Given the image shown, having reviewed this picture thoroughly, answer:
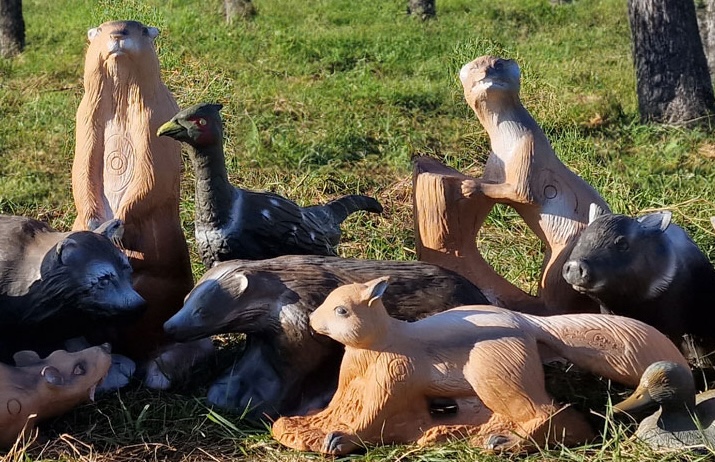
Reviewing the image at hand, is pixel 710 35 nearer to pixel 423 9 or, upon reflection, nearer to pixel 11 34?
pixel 423 9

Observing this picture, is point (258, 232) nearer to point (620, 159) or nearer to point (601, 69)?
point (620, 159)

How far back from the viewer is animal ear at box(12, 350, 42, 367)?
8.86 ft

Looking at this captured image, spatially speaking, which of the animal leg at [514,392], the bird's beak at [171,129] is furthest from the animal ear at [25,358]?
the animal leg at [514,392]

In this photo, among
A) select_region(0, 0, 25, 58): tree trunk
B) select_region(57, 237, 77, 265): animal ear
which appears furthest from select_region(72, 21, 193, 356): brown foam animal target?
select_region(0, 0, 25, 58): tree trunk

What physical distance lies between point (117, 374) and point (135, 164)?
704mm

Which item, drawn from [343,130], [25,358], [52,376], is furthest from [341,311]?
[343,130]

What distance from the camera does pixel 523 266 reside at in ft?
13.5

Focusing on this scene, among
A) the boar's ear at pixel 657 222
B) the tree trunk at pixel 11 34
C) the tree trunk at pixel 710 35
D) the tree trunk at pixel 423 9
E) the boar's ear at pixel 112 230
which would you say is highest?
the tree trunk at pixel 11 34

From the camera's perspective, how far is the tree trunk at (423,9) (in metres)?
9.65

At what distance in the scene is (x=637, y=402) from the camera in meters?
2.43

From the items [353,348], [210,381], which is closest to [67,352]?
[210,381]

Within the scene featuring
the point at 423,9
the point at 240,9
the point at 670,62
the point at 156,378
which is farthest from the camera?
the point at 423,9

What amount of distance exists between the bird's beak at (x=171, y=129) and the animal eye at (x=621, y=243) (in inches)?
54.7

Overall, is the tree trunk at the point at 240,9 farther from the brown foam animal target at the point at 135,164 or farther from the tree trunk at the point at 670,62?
the brown foam animal target at the point at 135,164
